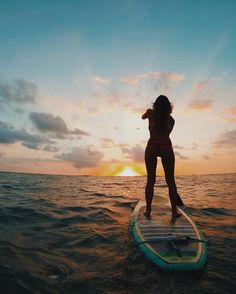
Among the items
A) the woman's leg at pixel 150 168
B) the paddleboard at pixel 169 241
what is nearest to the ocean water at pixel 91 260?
the paddleboard at pixel 169 241

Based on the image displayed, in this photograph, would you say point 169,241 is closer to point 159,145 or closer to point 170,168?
point 170,168

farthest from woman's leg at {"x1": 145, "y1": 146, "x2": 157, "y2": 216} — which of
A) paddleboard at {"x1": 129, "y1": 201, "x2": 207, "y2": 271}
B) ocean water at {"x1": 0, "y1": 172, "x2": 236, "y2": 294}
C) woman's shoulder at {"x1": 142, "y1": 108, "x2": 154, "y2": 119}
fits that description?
ocean water at {"x1": 0, "y1": 172, "x2": 236, "y2": 294}

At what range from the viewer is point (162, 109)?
6.81m

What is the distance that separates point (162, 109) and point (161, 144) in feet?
2.91

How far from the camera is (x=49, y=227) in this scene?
7.37 metres

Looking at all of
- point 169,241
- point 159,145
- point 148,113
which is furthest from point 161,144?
point 169,241

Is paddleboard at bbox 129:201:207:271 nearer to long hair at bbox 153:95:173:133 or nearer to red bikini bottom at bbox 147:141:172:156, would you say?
red bikini bottom at bbox 147:141:172:156

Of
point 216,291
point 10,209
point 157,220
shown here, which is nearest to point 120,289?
point 216,291

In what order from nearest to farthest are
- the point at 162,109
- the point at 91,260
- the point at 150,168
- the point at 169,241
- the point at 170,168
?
the point at 91,260
the point at 169,241
the point at 162,109
the point at 170,168
the point at 150,168

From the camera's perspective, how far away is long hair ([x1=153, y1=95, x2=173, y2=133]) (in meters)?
6.82

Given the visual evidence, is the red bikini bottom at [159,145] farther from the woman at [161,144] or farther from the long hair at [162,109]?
the long hair at [162,109]

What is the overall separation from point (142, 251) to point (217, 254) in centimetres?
141

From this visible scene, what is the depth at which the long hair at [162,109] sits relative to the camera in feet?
22.4

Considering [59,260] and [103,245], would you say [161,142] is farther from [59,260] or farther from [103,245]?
[59,260]
